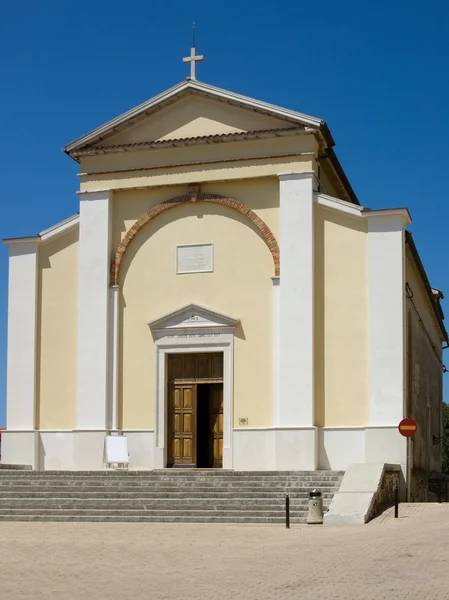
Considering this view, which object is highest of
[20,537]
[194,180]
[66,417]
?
[194,180]

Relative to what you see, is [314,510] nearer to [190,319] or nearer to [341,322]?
[341,322]

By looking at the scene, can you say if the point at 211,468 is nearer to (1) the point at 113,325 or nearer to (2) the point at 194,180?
(1) the point at 113,325

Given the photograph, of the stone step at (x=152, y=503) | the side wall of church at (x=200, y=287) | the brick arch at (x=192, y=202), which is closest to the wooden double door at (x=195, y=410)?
the side wall of church at (x=200, y=287)

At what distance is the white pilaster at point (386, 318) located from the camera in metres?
25.2

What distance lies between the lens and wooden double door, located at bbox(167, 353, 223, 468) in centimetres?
2739

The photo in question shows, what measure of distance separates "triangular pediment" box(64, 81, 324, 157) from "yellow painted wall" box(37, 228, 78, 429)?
9.61 feet

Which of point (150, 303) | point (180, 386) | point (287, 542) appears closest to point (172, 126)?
point (150, 303)

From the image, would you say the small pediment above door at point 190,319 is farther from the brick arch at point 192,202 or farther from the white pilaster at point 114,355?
the brick arch at point 192,202

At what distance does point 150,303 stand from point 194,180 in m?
3.56

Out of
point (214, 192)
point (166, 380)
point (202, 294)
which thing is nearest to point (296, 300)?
point (202, 294)

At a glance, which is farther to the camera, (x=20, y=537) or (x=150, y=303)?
(x=150, y=303)

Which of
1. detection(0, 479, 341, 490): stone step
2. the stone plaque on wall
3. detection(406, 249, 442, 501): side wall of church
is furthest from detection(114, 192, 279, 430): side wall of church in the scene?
detection(406, 249, 442, 501): side wall of church

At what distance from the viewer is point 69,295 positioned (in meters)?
28.6

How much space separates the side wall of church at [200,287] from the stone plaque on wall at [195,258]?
138 mm
